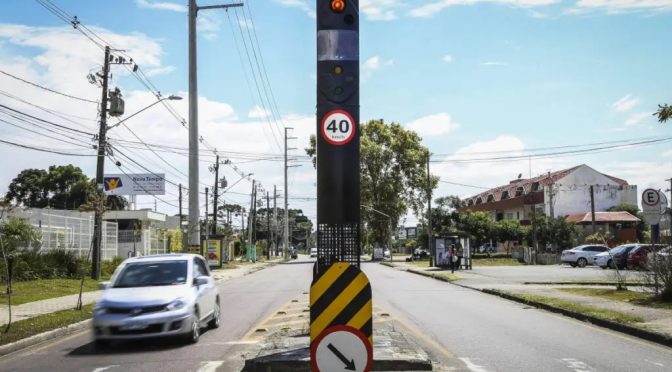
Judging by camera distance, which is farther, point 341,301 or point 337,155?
point 337,155

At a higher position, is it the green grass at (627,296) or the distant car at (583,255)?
the distant car at (583,255)

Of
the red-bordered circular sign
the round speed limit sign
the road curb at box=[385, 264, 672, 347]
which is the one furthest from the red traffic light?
the road curb at box=[385, 264, 672, 347]

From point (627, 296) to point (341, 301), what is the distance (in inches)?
584

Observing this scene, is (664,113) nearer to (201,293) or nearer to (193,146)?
(201,293)

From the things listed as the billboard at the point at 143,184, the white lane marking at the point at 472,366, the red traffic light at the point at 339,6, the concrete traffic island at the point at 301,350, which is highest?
the billboard at the point at 143,184

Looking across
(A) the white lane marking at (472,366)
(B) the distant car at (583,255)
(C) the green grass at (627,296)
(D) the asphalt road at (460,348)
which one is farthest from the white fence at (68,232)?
(B) the distant car at (583,255)

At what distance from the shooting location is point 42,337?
1216 centimetres

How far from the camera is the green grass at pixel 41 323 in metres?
11.8

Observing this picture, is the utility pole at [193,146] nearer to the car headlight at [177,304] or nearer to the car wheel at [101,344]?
the car wheel at [101,344]

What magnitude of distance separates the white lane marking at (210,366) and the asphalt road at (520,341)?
3070 mm

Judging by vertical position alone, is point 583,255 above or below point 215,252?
below

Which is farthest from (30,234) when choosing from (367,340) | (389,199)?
(389,199)

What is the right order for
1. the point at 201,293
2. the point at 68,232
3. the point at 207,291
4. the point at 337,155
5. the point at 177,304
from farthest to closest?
1. the point at 68,232
2. the point at 207,291
3. the point at 201,293
4. the point at 177,304
5. the point at 337,155

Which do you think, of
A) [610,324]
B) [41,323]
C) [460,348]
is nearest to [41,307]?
[41,323]
